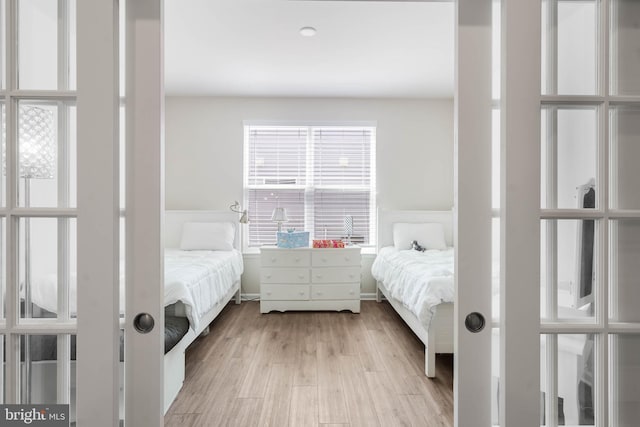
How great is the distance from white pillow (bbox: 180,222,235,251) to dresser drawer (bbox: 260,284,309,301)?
0.74 metres

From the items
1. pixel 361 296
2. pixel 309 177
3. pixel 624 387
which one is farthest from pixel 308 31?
pixel 361 296

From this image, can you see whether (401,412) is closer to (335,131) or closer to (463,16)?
(463,16)

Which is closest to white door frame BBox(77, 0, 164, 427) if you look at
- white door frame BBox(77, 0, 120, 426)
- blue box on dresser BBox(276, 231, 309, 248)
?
white door frame BBox(77, 0, 120, 426)

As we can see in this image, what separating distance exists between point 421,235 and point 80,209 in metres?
4.04

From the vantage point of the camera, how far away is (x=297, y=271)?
4.17 m

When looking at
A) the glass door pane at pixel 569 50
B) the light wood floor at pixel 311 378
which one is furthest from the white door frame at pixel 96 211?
the light wood floor at pixel 311 378

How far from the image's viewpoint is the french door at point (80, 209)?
0.91 m

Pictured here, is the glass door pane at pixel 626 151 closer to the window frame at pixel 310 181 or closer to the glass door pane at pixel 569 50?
the glass door pane at pixel 569 50

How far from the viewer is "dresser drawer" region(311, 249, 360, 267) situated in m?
4.19

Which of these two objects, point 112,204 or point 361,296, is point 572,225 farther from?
point 361,296

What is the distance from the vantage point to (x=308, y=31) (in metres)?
2.88

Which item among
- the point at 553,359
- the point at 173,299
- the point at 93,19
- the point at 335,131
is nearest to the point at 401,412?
the point at 553,359

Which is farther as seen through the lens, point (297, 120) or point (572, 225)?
point (297, 120)

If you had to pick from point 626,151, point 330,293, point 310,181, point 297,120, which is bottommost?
point 330,293
